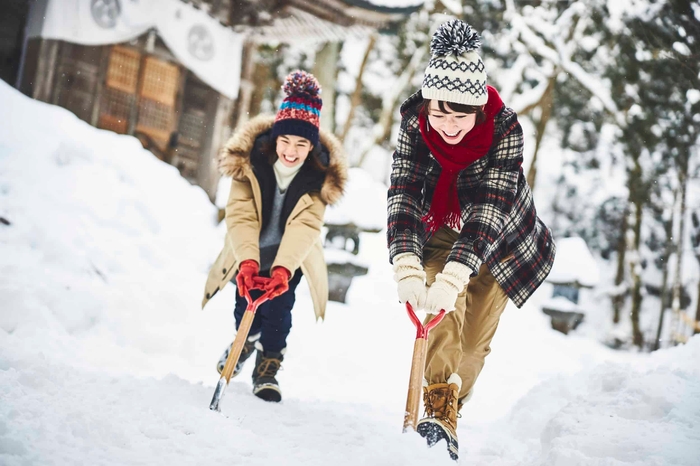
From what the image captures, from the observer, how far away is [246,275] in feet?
9.51

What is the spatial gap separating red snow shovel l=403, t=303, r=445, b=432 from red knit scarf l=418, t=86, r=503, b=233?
48 centimetres

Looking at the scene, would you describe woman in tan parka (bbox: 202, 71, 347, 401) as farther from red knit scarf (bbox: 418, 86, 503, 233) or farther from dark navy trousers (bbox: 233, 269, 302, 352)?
red knit scarf (bbox: 418, 86, 503, 233)

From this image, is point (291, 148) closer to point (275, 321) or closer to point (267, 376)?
point (275, 321)

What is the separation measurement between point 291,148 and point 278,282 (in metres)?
0.74

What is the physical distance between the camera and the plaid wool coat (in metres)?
2.46

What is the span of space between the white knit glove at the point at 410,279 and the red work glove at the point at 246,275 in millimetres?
798

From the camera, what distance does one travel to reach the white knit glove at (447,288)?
2287 mm

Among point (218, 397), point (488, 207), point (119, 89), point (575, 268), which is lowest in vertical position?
point (218, 397)

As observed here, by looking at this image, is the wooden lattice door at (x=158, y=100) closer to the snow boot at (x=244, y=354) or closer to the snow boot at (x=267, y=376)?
the snow boot at (x=244, y=354)

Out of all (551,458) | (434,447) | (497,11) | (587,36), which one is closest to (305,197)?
(434,447)

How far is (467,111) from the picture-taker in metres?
2.43

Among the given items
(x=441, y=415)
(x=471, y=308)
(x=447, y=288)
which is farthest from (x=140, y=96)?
(x=441, y=415)

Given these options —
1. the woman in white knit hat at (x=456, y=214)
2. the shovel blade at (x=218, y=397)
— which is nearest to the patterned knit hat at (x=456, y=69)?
the woman in white knit hat at (x=456, y=214)

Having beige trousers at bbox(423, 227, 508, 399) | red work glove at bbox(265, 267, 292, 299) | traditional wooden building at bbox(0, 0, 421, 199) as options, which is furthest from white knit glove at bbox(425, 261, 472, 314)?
traditional wooden building at bbox(0, 0, 421, 199)
